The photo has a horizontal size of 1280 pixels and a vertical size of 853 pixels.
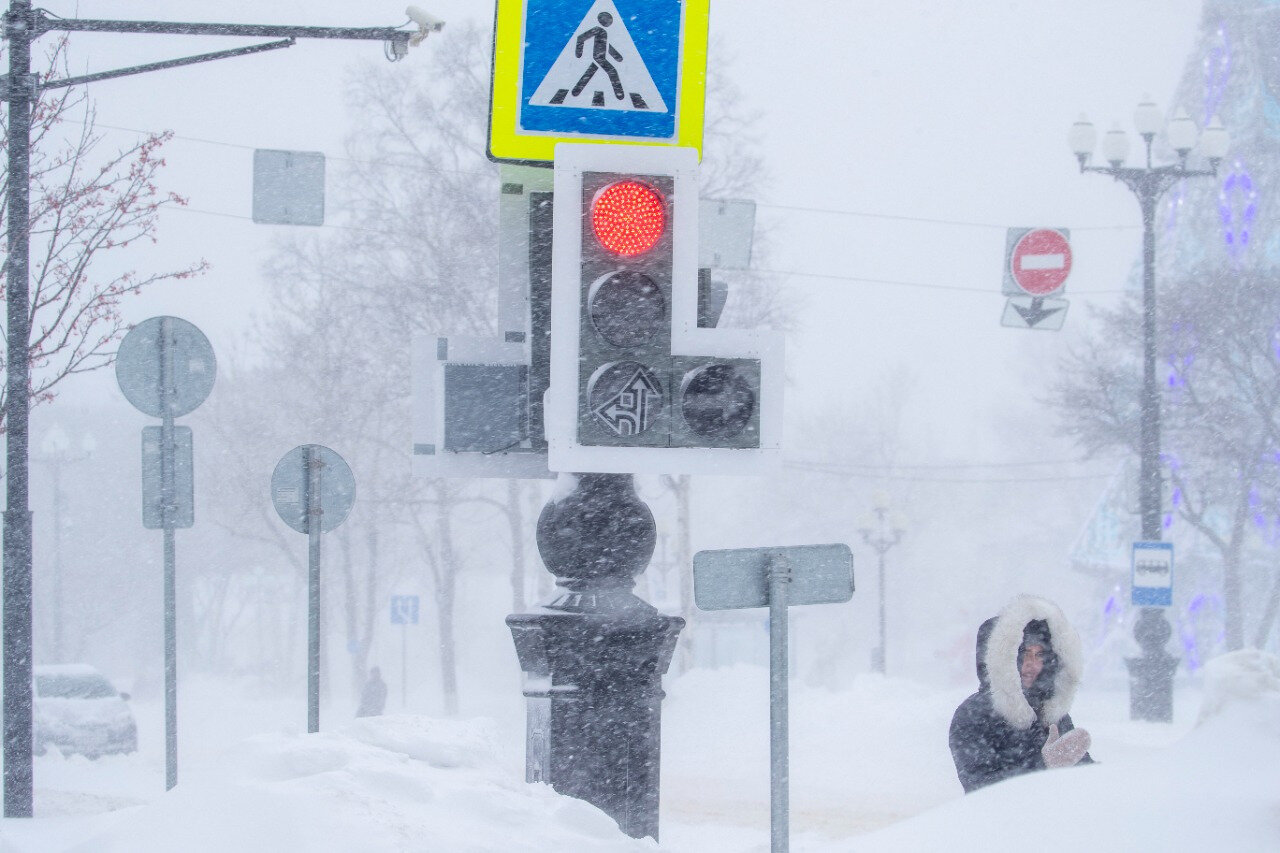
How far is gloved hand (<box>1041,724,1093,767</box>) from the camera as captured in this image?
4.84 m

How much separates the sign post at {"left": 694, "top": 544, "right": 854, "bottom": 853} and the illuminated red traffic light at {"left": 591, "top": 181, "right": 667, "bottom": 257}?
2.90 ft

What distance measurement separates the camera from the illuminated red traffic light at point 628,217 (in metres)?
4.07

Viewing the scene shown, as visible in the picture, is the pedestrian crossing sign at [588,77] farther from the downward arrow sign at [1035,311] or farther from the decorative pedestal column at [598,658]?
the downward arrow sign at [1035,311]

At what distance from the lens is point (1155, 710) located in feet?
61.3

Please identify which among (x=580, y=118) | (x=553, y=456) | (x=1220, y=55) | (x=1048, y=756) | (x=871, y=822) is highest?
(x=1220, y=55)

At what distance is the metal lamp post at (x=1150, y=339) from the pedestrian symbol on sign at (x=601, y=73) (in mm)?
15108

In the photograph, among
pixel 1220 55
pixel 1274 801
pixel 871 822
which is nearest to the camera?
pixel 1274 801

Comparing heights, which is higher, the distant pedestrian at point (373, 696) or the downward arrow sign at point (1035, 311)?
the downward arrow sign at point (1035, 311)

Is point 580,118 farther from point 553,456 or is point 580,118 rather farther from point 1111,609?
point 1111,609

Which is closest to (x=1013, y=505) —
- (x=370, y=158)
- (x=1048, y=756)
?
(x=370, y=158)

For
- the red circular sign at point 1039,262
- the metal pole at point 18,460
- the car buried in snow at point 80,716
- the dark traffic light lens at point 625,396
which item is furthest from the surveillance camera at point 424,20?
the car buried in snow at point 80,716

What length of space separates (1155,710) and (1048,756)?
49.2ft

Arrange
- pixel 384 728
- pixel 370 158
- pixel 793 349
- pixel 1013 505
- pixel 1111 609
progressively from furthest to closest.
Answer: pixel 1013 505 → pixel 793 349 → pixel 1111 609 → pixel 370 158 → pixel 384 728

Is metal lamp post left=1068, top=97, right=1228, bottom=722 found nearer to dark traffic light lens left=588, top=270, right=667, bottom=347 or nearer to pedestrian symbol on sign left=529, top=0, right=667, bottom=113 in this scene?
pedestrian symbol on sign left=529, top=0, right=667, bottom=113
